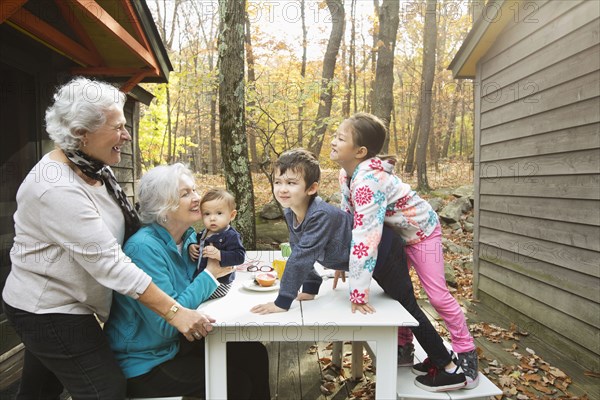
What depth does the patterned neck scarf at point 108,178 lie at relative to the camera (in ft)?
5.57

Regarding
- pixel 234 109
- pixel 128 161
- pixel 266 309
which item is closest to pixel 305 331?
pixel 266 309

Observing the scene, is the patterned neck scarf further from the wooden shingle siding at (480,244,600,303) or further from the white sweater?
the wooden shingle siding at (480,244,600,303)

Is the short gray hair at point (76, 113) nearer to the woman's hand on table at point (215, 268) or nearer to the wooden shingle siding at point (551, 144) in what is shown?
the woman's hand on table at point (215, 268)

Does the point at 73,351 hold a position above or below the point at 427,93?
below

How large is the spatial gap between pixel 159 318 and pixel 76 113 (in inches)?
35.0

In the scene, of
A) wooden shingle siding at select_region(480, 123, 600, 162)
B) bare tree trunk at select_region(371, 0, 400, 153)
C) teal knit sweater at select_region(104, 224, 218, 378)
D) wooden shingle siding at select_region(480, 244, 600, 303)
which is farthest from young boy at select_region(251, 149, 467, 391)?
bare tree trunk at select_region(371, 0, 400, 153)

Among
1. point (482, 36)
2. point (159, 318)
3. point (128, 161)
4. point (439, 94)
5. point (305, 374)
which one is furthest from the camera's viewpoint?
point (439, 94)

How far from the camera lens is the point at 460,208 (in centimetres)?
952

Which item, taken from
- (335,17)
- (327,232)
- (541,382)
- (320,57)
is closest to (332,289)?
(327,232)

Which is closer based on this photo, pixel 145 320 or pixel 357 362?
pixel 145 320

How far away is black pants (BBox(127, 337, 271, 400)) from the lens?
5.93 ft

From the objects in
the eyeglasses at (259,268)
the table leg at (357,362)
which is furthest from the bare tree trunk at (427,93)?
the eyeglasses at (259,268)

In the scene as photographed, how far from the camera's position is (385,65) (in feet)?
27.6

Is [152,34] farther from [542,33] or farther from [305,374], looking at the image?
[542,33]
